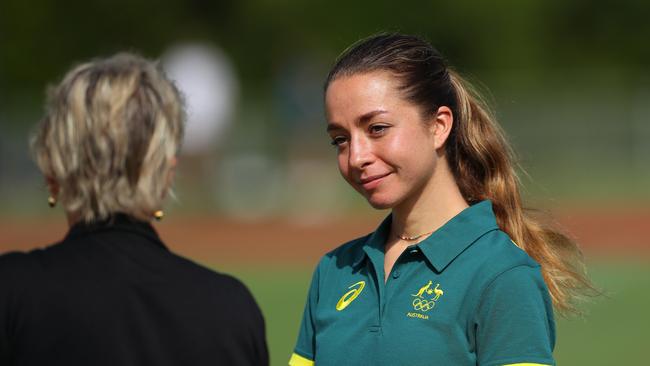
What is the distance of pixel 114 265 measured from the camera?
106 inches

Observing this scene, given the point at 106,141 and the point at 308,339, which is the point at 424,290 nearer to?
the point at 308,339

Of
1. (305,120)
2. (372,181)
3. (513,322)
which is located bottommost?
(305,120)

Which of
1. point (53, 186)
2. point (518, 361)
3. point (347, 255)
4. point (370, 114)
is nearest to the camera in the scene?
point (53, 186)

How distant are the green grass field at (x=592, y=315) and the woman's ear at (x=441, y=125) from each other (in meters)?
4.34

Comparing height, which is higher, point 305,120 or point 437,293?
point 437,293

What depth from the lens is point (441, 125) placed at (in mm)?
3502

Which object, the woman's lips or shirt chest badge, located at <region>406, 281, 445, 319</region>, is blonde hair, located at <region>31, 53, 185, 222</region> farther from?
shirt chest badge, located at <region>406, 281, 445, 319</region>

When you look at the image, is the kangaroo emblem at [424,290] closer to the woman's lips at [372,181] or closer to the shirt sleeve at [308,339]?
the woman's lips at [372,181]

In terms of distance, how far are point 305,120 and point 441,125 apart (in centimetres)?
2451

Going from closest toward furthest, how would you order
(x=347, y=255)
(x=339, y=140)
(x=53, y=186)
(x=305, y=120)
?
1. (x=53, y=186)
2. (x=339, y=140)
3. (x=347, y=255)
4. (x=305, y=120)

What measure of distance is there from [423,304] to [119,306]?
102cm

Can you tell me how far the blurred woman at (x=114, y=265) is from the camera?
2596mm

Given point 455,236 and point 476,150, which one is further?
point 476,150

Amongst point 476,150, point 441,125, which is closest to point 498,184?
point 476,150
